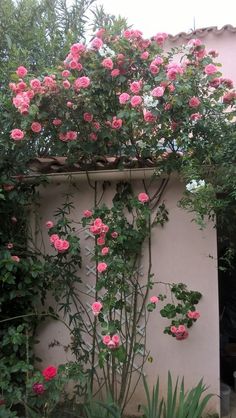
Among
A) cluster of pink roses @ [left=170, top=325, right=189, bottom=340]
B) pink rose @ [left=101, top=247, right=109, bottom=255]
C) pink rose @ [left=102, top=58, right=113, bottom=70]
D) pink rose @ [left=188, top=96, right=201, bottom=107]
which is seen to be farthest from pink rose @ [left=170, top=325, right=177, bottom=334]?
pink rose @ [left=102, top=58, right=113, bottom=70]

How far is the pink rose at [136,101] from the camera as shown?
13.8 ft

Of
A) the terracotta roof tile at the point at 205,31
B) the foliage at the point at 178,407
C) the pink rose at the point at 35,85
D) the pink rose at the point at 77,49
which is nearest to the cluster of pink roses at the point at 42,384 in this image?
the foliage at the point at 178,407

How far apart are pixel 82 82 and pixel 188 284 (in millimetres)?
2590

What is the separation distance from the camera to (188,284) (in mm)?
5023

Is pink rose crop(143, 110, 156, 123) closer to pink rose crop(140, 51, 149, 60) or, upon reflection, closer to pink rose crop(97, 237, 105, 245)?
pink rose crop(140, 51, 149, 60)

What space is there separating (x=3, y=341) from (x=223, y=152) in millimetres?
3092

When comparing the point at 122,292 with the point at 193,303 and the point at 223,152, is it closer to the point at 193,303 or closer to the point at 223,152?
the point at 193,303

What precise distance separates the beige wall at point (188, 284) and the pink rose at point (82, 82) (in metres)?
1.27

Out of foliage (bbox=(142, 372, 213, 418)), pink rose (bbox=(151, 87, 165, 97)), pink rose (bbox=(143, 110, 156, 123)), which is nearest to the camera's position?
foliage (bbox=(142, 372, 213, 418))

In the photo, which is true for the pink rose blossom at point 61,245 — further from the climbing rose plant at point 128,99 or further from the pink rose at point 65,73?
the pink rose at point 65,73

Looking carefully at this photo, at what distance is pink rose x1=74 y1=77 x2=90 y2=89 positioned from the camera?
14.0 ft

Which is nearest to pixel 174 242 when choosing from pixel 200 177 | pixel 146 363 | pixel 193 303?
pixel 193 303

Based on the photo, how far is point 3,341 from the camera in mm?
4598

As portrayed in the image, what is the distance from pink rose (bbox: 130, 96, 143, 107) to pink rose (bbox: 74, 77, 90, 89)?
49cm
